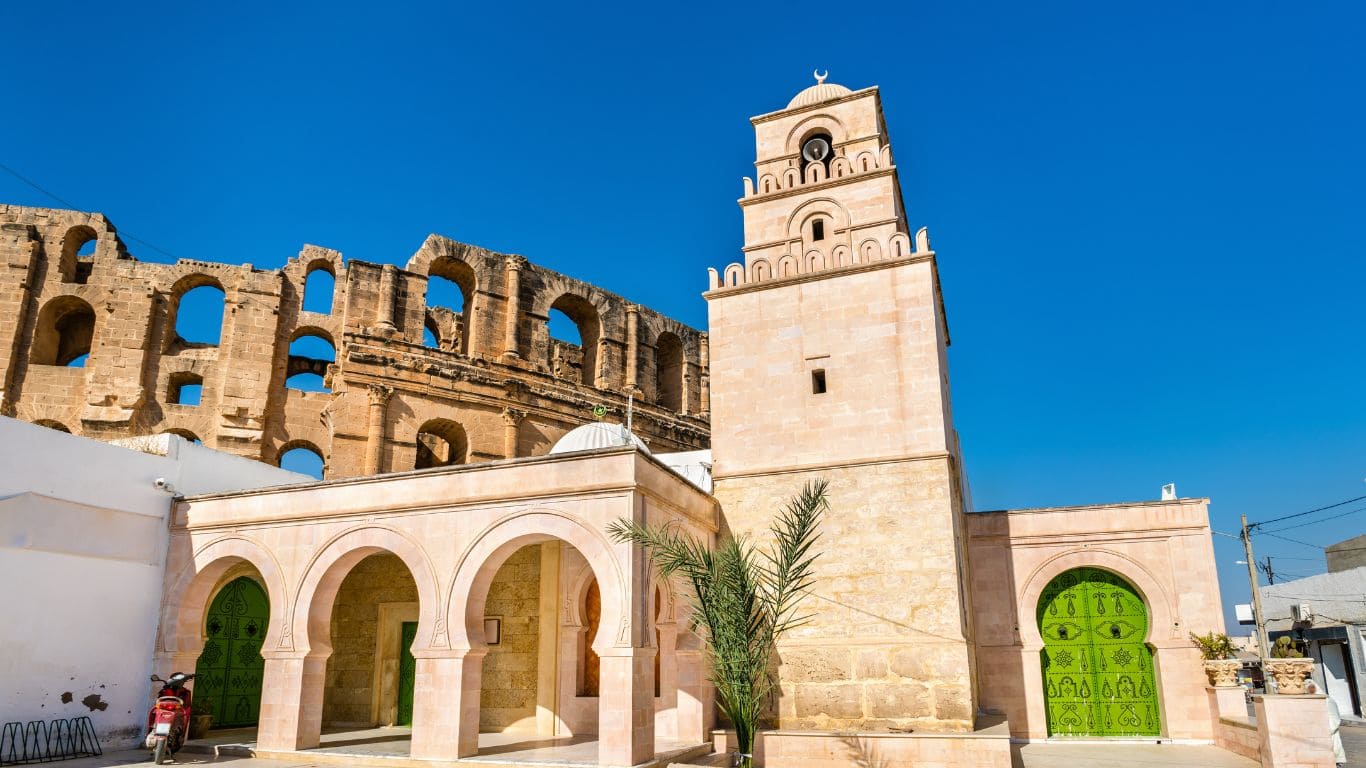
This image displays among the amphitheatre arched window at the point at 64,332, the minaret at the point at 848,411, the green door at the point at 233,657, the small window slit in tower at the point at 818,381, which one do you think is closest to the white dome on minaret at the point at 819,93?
the minaret at the point at 848,411

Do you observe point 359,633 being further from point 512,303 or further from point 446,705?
point 512,303

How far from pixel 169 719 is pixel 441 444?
1153cm

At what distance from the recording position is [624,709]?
35.4 feet

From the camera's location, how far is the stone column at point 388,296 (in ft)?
69.7

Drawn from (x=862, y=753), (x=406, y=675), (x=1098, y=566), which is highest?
(x=1098, y=566)

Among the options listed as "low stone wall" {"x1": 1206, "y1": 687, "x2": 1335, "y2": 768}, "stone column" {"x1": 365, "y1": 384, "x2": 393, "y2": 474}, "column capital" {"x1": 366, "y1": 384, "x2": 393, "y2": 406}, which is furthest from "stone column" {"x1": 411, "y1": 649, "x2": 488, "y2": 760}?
"low stone wall" {"x1": 1206, "y1": 687, "x2": 1335, "y2": 768}

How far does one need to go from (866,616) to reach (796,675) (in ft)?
4.60

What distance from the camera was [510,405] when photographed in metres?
22.3

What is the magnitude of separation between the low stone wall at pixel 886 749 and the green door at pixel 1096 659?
4.40 meters

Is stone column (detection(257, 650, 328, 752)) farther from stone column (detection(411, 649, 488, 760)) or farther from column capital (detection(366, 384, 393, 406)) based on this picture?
column capital (detection(366, 384, 393, 406))

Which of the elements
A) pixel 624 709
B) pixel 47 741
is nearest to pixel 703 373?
pixel 624 709

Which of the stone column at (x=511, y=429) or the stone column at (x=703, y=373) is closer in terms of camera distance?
the stone column at (x=511, y=429)

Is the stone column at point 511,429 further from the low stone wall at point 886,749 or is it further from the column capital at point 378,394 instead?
the low stone wall at point 886,749

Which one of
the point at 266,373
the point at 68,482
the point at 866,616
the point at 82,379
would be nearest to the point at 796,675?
the point at 866,616
